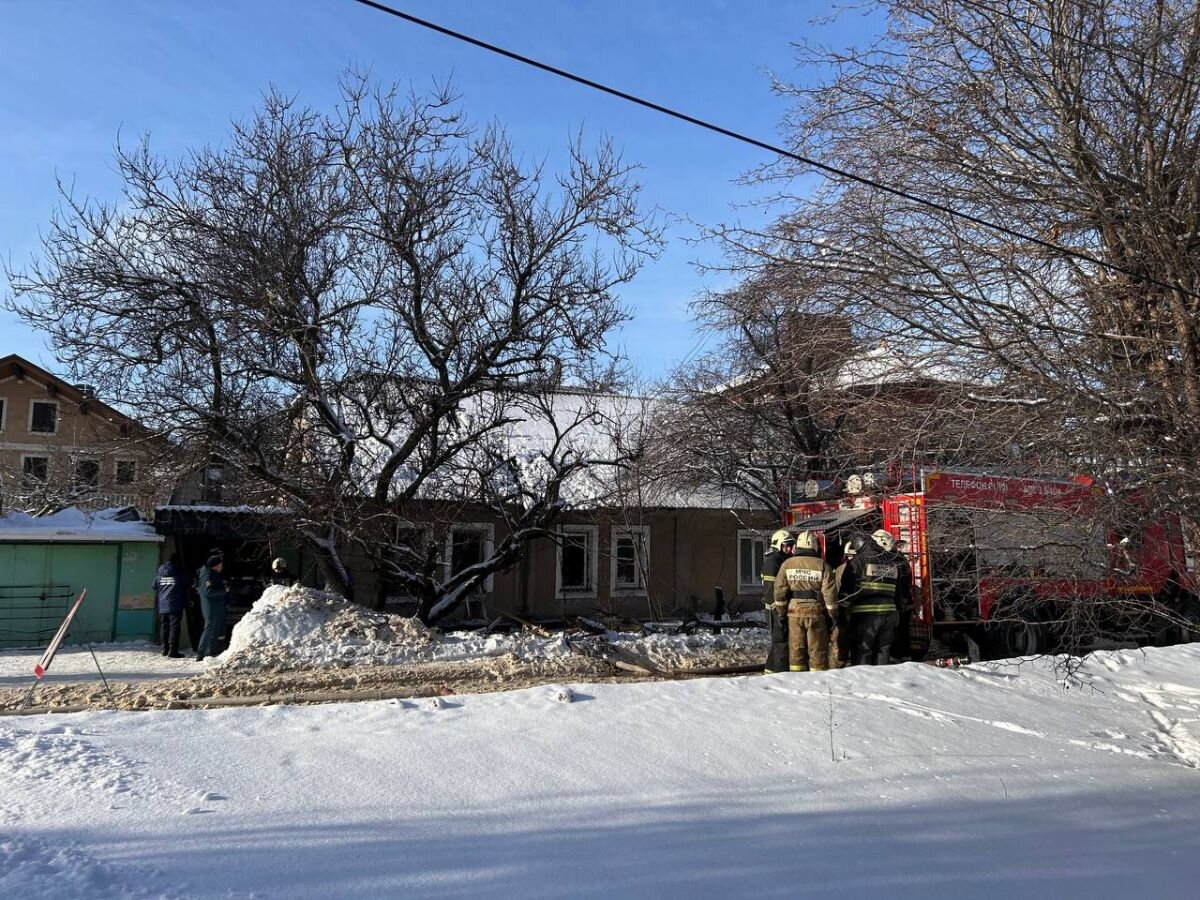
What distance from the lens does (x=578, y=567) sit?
20.6 m

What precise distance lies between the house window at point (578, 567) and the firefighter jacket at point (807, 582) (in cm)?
825

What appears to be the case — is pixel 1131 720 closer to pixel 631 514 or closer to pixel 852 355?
pixel 852 355

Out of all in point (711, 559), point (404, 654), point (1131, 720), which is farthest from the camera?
point (711, 559)

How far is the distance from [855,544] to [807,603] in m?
1.28

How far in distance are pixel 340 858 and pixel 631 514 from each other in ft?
41.4

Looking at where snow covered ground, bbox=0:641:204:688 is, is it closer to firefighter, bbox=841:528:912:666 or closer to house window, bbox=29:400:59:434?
firefighter, bbox=841:528:912:666

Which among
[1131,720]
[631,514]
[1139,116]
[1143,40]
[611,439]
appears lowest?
[1131,720]

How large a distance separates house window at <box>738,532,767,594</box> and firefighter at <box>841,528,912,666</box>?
9912 millimetres

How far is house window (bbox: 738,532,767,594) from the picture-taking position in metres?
21.9

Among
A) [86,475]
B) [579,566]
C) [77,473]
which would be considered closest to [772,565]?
[579,566]

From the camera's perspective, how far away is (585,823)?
209 inches

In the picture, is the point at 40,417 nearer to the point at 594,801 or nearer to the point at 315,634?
the point at 315,634

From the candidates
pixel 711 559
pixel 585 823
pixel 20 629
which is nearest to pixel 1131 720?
pixel 585 823

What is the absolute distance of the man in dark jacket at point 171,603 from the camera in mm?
14320
